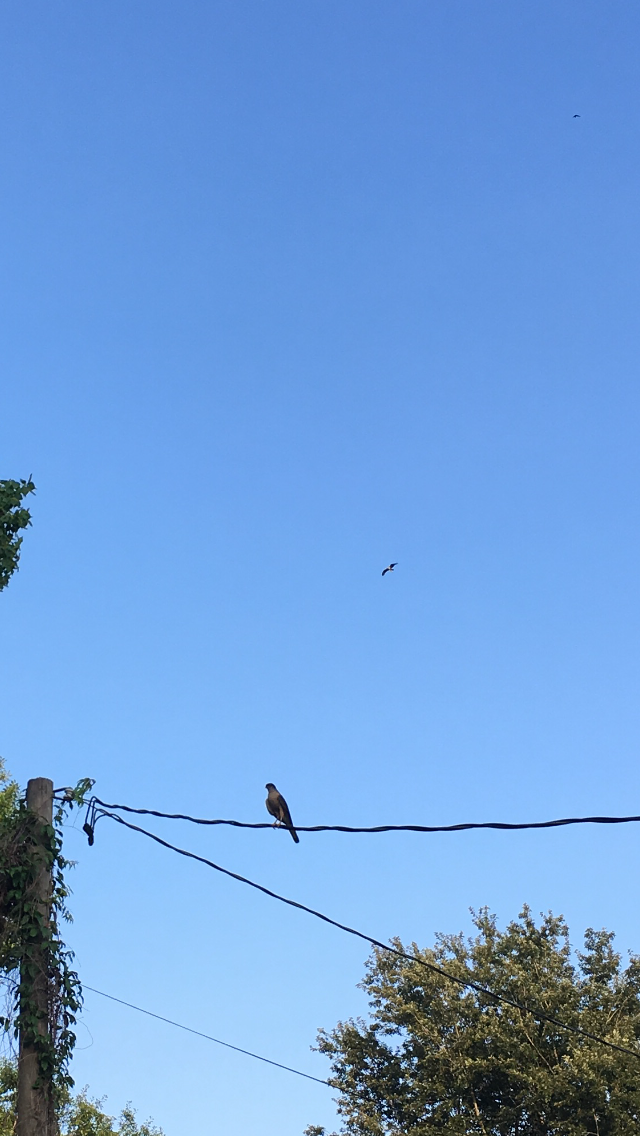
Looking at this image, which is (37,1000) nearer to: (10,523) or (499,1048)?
(10,523)

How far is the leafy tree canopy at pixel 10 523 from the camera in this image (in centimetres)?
1606

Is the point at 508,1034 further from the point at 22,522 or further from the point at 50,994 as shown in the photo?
the point at 50,994

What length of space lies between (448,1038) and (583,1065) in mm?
4900

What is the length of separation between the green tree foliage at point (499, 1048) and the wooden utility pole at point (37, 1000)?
25920mm

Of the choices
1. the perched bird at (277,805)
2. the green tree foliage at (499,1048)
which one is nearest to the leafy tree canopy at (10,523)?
the perched bird at (277,805)

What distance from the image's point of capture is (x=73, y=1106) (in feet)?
94.3

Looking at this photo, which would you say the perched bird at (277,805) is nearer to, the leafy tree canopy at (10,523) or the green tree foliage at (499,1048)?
the leafy tree canopy at (10,523)

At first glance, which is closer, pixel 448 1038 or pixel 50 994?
pixel 50 994

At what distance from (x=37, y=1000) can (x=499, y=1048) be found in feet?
89.5

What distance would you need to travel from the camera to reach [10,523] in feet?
53.1

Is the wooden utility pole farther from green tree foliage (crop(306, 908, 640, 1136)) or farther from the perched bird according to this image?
green tree foliage (crop(306, 908, 640, 1136))

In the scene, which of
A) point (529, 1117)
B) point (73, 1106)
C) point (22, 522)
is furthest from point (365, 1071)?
point (22, 522)

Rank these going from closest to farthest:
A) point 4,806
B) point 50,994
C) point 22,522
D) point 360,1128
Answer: point 50,994 → point 22,522 → point 4,806 → point 360,1128

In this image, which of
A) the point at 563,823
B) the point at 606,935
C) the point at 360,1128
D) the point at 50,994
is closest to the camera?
the point at 563,823
